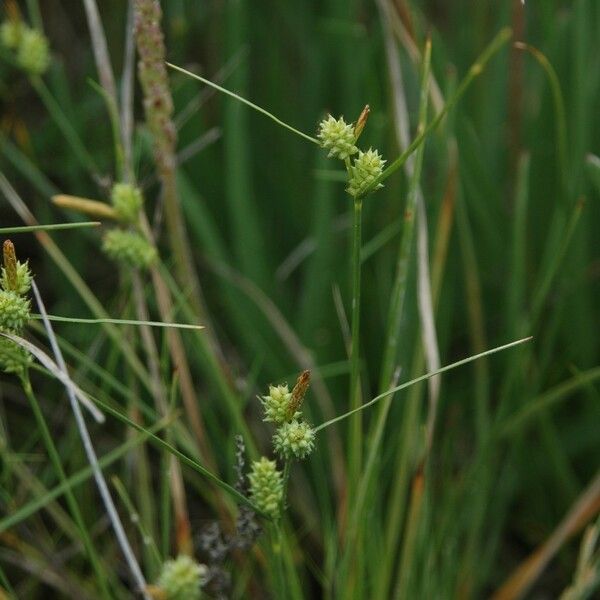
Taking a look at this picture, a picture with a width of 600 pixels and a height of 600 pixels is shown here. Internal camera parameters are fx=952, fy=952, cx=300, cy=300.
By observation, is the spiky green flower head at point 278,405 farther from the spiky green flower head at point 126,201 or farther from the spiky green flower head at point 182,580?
the spiky green flower head at point 126,201

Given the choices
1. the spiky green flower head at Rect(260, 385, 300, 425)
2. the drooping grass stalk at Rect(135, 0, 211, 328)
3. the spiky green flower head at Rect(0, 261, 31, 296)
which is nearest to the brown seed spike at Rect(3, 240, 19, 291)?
the spiky green flower head at Rect(0, 261, 31, 296)

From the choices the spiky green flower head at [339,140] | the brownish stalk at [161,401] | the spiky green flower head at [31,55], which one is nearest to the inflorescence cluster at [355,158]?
the spiky green flower head at [339,140]

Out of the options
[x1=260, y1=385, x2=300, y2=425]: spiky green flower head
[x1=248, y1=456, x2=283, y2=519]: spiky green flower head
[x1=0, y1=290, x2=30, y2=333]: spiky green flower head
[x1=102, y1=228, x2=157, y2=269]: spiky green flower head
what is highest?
[x1=0, y1=290, x2=30, y2=333]: spiky green flower head

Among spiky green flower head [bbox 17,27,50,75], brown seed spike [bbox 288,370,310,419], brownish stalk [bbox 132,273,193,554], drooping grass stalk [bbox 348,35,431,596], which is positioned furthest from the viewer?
spiky green flower head [bbox 17,27,50,75]

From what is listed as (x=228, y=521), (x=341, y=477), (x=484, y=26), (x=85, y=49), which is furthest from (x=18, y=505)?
(x=484, y=26)

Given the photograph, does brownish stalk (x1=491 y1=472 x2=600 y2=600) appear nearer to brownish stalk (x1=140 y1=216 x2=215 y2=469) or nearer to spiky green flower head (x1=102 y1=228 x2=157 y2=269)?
brownish stalk (x1=140 y1=216 x2=215 y2=469)

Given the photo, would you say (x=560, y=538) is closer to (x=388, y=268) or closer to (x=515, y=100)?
(x=388, y=268)

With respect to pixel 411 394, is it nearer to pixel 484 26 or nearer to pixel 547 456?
pixel 547 456
